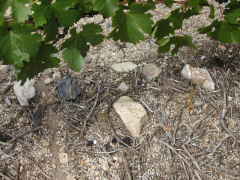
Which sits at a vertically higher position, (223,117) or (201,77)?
(201,77)

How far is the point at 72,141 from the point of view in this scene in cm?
152

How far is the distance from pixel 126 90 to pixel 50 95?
0.46m

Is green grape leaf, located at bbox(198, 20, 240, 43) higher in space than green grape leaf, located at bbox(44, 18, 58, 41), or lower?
lower

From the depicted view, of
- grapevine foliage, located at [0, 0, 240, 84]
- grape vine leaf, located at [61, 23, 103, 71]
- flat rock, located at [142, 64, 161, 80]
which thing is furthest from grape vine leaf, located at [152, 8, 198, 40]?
flat rock, located at [142, 64, 161, 80]

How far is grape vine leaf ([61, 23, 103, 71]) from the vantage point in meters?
1.17

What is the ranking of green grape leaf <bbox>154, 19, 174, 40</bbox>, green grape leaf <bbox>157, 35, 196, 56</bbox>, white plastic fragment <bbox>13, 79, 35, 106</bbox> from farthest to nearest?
white plastic fragment <bbox>13, 79, 35, 106</bbox>
green grape leaf <bbox>157, 35, 196, 56</bbox>
green grape leaf <bbox>154, 19, 174, 40</bbox>

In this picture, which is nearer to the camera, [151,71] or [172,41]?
[172,41]

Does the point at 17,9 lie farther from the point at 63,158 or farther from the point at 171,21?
the point at 63,158

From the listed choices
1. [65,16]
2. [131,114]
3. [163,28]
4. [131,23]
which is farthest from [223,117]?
[65,16]

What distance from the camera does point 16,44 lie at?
0.99m

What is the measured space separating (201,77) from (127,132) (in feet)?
1.82

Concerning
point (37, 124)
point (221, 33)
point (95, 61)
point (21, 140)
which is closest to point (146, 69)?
point (95, 61)

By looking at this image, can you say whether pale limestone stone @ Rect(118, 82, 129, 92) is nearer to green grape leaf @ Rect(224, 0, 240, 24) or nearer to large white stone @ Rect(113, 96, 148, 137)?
large white stone @ Rect(113, 96, 148, 137)

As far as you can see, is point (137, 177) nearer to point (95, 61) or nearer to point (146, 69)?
point (146, 69)
